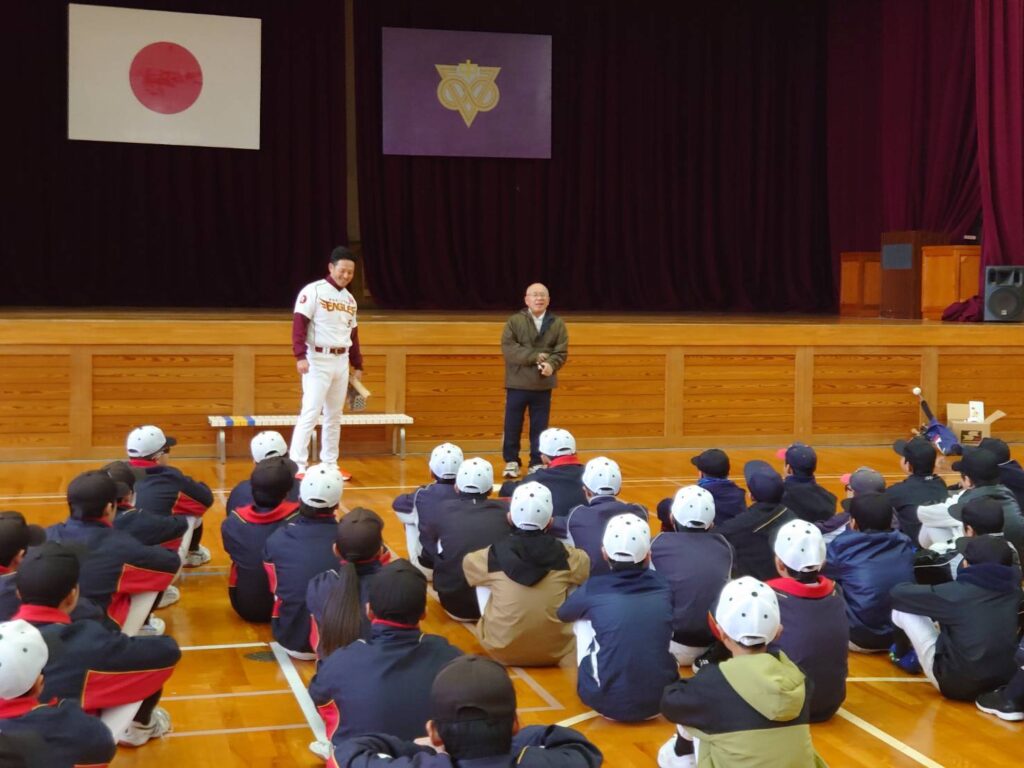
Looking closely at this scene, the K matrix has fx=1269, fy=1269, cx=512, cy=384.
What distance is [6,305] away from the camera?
16.0 m

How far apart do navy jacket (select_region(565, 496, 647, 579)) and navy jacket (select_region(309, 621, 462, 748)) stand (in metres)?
2.40

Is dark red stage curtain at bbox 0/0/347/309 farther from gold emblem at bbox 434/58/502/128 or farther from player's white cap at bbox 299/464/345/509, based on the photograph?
player's white cap at bbox 299/464/345/509

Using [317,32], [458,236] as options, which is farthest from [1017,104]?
[317,32]

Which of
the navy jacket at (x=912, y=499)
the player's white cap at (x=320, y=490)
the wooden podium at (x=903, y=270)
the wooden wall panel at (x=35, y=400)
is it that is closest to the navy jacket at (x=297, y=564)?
the player's white cap at (x=320, y=490)

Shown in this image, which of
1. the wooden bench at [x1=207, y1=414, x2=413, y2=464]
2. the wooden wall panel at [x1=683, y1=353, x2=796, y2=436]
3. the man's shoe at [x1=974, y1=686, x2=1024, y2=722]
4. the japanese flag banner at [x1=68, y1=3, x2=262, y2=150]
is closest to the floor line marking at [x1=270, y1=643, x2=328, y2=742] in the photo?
the man's shoe at [x1=974, y1=686, x2=1024, y2=722]

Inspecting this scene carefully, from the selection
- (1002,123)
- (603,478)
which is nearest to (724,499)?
(603,478)

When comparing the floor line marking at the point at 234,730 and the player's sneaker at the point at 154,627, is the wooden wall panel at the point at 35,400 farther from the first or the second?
the floor line marking at the point at 234,730

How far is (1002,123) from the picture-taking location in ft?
50.8

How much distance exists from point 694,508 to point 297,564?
185 centimetres

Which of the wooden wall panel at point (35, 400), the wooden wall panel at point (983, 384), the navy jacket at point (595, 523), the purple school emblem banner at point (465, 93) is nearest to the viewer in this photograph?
the navy jacket at point (595, 523)

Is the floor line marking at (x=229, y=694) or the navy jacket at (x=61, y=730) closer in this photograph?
the navy jacket at (x=61, y=730)

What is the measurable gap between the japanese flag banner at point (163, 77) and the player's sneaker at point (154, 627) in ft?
34.1

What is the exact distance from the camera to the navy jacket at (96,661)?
154 inches

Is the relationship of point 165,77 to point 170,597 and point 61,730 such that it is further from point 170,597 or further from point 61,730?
point 61,730
